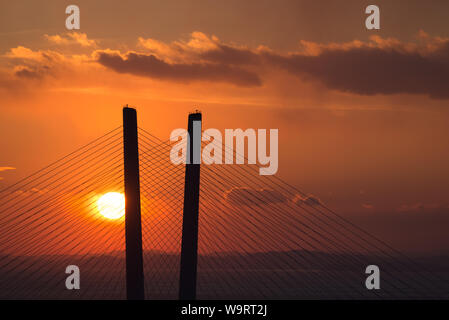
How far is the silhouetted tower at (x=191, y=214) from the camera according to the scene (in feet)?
69.4

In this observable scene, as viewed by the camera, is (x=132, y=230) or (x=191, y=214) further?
(x=132, y=230)

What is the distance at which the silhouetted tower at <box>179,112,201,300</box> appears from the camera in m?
21.2

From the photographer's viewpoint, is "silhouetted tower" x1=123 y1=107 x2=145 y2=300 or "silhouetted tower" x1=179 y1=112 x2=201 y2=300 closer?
"silhouetted tower" x1=179 y1=112 x2=201 y2=300

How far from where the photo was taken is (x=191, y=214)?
2138cm

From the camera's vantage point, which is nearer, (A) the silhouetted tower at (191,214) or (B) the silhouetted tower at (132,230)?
(A) the silhouetted tower at (191,214)

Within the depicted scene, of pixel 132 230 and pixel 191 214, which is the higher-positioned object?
pixel 191 214
